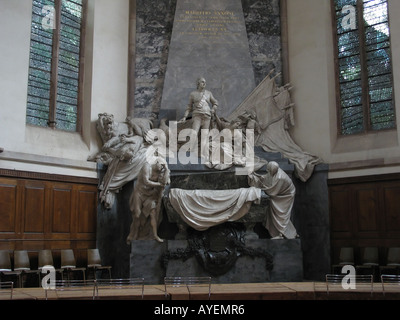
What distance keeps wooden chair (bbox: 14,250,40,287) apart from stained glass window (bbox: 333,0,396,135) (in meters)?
7.15

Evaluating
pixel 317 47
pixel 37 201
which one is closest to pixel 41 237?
pixel 37 201

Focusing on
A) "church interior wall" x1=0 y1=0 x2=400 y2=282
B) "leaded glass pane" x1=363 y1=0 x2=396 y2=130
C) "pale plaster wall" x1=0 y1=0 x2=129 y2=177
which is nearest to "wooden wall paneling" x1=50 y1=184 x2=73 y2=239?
"church interior wall" x1=0 y1=0 x2=400 y2=282

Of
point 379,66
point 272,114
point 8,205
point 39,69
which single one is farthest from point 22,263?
point 379,66

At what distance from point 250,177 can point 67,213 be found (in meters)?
3.75

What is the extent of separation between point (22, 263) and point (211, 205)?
353 centimetres

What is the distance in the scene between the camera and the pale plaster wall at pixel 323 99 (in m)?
11.3

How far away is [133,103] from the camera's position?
1266 centimetres

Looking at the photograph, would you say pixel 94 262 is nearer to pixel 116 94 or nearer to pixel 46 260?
pixel 46 260

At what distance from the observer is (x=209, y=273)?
998 centimetres

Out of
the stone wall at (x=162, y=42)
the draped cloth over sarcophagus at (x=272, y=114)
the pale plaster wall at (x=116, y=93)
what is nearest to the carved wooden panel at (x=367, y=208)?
the pale plaster wall at (x=116, y=93)

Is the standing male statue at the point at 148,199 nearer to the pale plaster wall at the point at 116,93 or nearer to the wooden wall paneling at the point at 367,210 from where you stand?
the pale plaster wall at the point at 116,93

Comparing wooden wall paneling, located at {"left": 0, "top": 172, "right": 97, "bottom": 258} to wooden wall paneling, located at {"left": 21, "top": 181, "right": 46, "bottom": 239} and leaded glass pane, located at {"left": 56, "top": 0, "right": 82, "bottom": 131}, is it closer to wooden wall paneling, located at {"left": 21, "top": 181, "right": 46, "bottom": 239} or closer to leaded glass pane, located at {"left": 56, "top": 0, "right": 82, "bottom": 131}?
wooden wall paneling, located at {"left": 21, "top": 181, "right": 46, "bottom": 239}

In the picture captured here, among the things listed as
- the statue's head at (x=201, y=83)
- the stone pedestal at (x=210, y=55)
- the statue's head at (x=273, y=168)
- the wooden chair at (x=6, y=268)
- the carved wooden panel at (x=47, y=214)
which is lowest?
the wooden chair at (x=6, y=268)

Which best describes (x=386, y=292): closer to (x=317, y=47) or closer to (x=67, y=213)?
(x=67, y=213)
